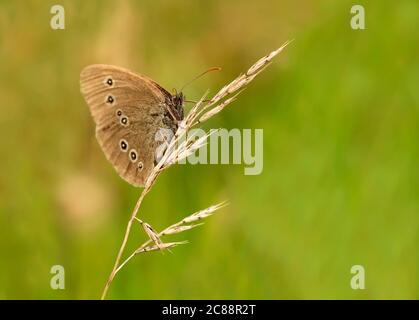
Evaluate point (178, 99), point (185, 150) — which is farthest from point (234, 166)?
point (185, 150)

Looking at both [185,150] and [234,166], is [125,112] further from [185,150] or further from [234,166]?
[185,150]

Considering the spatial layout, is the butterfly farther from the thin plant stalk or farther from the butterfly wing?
the thin plant stalk

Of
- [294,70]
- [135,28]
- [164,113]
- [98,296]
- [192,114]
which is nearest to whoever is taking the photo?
[192,114]

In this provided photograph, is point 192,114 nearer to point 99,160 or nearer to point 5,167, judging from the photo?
point 99,160

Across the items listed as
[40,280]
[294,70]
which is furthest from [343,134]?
[40,280]

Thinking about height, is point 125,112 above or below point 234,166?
above

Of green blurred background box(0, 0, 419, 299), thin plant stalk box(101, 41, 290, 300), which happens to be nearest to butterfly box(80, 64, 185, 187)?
green blurred background box(0, 0, 419, 299)

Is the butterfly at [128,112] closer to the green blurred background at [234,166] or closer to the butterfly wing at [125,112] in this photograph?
the butterfly wing at [125,112]
